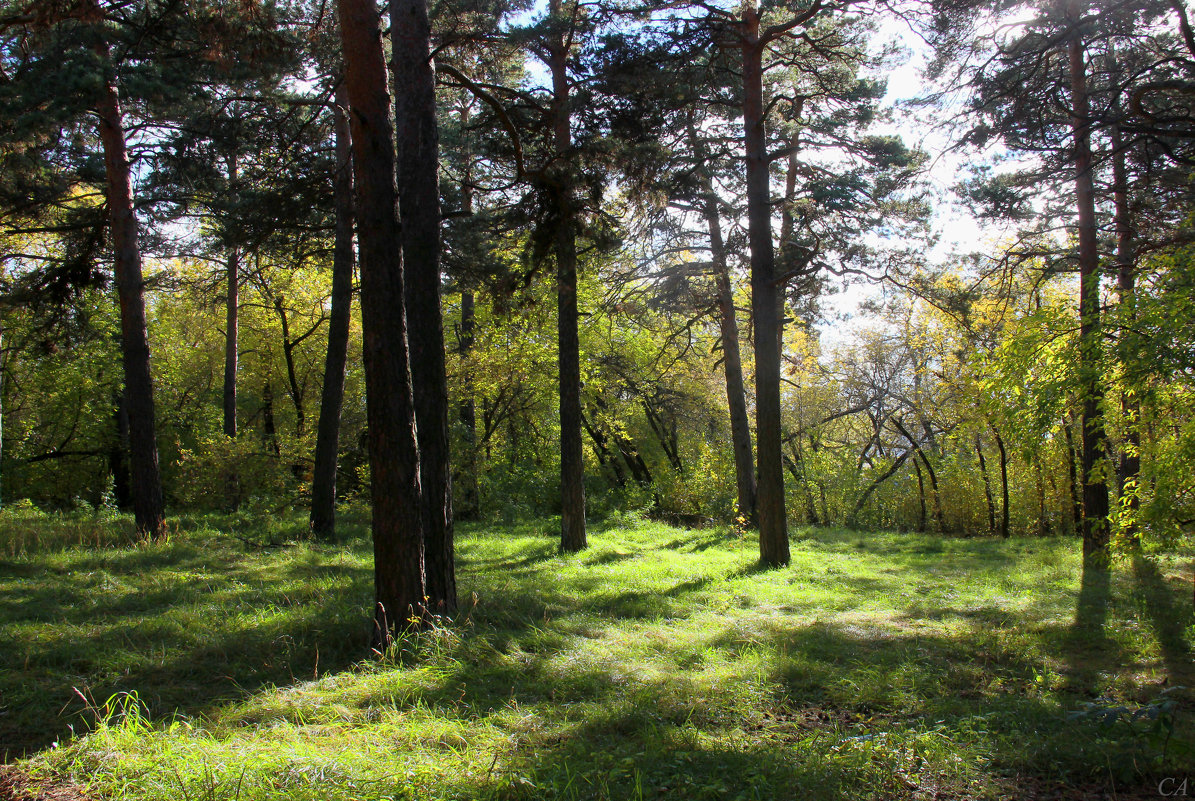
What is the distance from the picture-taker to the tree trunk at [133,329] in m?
11.2

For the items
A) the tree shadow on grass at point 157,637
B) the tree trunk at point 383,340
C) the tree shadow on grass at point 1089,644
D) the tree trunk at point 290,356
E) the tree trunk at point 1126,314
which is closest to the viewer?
the tree shadow on grass at point 157,637

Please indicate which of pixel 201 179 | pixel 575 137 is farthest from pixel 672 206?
pixel 201 179

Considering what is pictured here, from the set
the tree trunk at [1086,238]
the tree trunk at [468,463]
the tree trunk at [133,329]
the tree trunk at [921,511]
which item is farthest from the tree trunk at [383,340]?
the tree trunk at [921,511]

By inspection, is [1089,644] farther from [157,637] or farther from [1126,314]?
[157,637]

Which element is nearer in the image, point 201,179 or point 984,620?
point 984,620

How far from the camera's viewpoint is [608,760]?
364 cm

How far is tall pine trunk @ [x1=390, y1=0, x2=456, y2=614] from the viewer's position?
21.2ft

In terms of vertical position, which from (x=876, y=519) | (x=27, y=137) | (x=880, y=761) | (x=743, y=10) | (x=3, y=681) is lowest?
(x=876, y=519)

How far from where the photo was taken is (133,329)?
11.2 meters

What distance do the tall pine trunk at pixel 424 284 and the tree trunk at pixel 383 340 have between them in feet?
1.85

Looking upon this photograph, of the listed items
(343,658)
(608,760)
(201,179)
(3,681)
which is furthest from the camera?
(201,179)

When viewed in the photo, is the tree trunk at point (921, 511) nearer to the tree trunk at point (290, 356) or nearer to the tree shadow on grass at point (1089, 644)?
the tree shadow on grass at point (1089, 644)

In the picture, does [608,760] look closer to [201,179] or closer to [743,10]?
[743,10]

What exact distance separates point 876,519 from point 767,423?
11.3m
